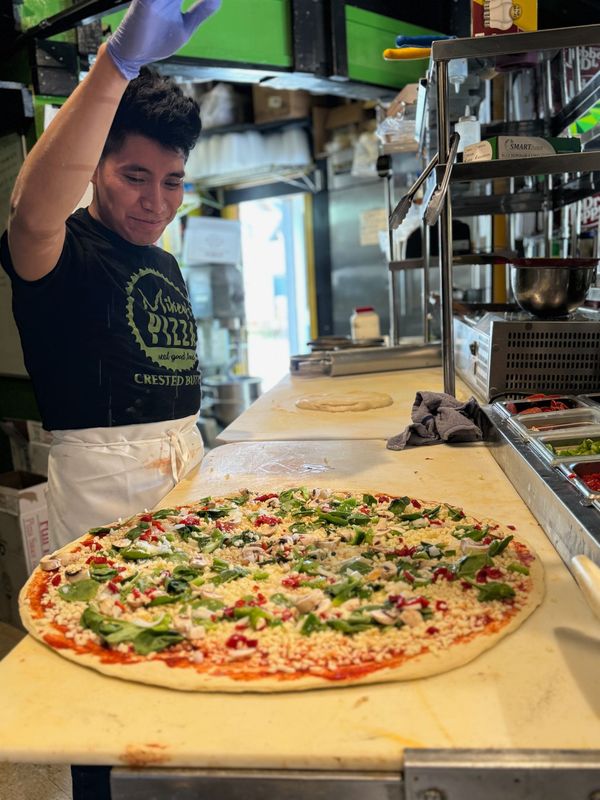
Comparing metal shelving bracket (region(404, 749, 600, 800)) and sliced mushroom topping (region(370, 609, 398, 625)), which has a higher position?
sliced mushroom topping (region(370, 609, 398, 625))

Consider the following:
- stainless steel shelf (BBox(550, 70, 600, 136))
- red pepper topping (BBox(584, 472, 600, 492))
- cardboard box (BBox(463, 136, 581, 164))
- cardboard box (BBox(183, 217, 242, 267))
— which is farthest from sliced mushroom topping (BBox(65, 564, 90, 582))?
cardboard box (BBox(183, 217, 242, 267))

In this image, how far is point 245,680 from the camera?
33.4 inches

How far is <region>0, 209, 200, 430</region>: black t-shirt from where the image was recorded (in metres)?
2.15

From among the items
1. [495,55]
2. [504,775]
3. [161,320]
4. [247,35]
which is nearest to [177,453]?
[161,320]

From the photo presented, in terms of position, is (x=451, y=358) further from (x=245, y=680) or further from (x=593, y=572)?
(x=245, y=680)

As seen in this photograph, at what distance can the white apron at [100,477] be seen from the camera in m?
2.16

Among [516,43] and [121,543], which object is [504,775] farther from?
[516,43]

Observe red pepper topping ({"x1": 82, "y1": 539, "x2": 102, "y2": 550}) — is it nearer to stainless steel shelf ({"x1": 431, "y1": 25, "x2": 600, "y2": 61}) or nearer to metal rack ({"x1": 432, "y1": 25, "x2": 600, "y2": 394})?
metal rack ({"x1": 432, "y1": 25, "x2": 600, "y2": 394})

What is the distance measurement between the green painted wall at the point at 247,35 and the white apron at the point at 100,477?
205cm

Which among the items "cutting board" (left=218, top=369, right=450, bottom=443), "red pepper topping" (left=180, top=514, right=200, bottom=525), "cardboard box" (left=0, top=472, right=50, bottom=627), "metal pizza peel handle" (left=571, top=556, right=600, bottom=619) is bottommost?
"cardboard box" (left=0, top=472, right=50, bottom=627)

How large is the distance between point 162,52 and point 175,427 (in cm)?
119

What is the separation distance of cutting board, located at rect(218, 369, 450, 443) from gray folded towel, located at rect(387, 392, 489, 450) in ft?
0.43

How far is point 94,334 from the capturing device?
7.27 ft

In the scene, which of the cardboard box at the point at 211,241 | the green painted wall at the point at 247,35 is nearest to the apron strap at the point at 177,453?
the green painted wall at the point at 247,35
